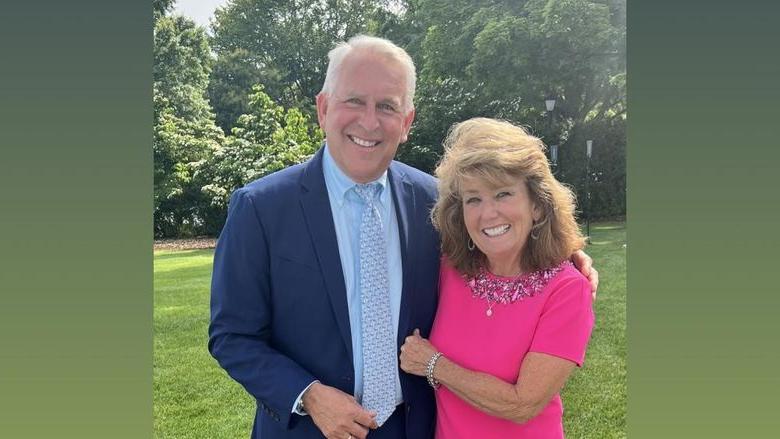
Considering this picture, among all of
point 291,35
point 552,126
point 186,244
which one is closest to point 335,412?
point 186,244

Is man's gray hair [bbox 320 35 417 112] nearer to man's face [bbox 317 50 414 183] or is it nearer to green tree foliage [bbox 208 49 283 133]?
man's face [bbox 317 50 414 183]

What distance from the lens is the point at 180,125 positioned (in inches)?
674

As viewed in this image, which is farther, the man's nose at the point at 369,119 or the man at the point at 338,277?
the man's nose at the point at 369,119

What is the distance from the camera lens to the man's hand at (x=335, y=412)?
192 cm

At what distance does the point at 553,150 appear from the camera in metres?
14.9

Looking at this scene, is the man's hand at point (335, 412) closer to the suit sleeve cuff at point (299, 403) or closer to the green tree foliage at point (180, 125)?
the suit sleeve cuff at point (299, 403)

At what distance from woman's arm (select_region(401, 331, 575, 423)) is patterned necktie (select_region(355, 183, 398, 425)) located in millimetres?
210

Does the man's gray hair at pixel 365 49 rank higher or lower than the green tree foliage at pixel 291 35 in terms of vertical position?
lower

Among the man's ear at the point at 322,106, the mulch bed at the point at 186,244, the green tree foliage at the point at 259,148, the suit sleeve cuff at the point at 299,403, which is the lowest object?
the mulch bed at the point at 186,244

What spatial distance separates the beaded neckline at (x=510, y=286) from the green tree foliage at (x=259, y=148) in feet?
36.2

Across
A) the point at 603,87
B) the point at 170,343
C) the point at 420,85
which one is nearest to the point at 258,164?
the point at 420,85

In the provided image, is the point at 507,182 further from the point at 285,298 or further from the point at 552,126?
the point at 552,126

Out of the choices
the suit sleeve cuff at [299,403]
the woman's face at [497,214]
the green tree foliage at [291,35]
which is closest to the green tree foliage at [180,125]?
the green tree foliage at [291,35]

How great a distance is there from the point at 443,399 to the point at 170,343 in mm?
6025
